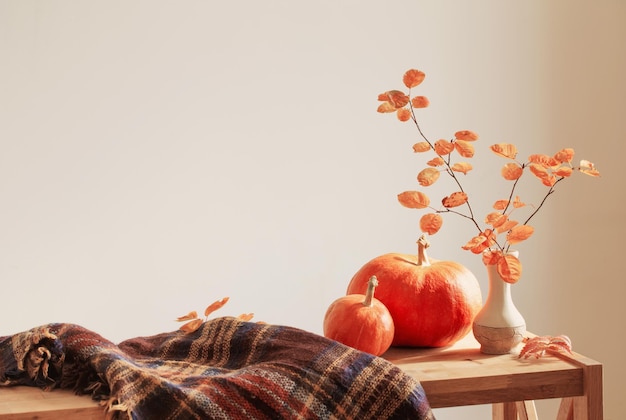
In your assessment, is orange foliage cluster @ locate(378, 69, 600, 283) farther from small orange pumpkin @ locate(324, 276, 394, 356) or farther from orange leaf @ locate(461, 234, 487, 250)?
small orange pumpkin @ locate(324, 276, 394, 356)

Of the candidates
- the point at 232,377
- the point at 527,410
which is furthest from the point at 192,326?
the point at 527,410

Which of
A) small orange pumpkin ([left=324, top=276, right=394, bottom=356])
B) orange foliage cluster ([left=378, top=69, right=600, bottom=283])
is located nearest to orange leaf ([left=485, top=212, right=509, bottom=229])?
orange foliage cluster ([left=378, top=69, right=600, bottom=283])

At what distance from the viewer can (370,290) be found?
134cm

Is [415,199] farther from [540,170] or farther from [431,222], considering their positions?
[540,170]

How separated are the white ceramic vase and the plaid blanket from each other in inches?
9.2

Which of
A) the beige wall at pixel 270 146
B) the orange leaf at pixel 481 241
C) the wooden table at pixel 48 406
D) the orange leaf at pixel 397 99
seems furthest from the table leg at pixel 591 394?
the beige wall at pixel 270 146

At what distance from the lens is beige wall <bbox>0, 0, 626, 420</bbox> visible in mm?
1934

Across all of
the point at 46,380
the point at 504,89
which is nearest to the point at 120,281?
the point at 46,380

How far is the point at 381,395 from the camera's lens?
1.18 meters

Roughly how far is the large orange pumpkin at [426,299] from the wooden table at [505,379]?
1.4 inches

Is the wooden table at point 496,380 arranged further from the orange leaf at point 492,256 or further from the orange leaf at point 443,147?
the orange leaf at point 443,147

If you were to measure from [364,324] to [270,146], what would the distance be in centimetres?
83

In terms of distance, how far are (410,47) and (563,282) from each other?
29.0 inches

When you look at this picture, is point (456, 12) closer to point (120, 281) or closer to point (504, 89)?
point (504, 89)
